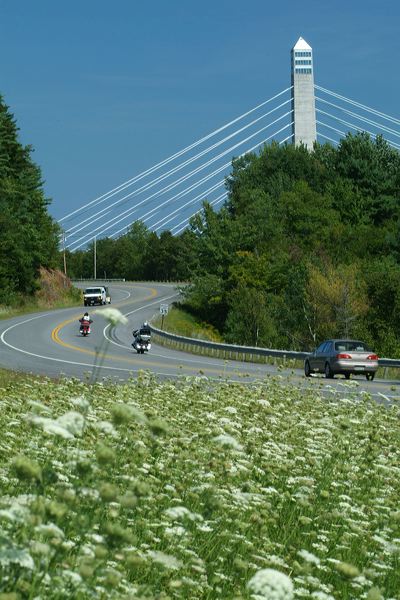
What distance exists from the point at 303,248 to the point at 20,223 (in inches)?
1056

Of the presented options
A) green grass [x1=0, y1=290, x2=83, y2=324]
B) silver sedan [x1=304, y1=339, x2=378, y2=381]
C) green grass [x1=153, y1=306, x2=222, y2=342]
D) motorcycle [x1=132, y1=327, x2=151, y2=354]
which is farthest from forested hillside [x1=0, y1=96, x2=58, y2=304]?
silver sedan [x1=304, y1=339, x2=378, y2=381]

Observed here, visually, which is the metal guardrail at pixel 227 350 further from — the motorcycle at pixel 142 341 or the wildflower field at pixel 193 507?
the wildflower field at pixel 193 507

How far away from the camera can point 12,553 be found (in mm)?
3482

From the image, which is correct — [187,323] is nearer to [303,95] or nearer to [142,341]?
[303,95]

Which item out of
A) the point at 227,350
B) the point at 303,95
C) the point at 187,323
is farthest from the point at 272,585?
the point at 303,95

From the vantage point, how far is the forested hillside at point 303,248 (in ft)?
216

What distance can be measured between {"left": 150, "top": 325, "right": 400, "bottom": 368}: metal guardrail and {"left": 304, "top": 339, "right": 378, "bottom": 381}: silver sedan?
6.31 feet

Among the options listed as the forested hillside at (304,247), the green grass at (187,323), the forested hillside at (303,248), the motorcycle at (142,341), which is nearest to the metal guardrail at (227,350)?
the motorcycle at (142,341)

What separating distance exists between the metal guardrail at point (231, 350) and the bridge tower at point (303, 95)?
194ft

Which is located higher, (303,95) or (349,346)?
(303,95)

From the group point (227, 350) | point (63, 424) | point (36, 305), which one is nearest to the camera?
point (63, 424)

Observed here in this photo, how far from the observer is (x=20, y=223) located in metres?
90.7

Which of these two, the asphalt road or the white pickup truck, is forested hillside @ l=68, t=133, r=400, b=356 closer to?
the white pickup truck

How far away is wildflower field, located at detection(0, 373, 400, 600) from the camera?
151 inches
